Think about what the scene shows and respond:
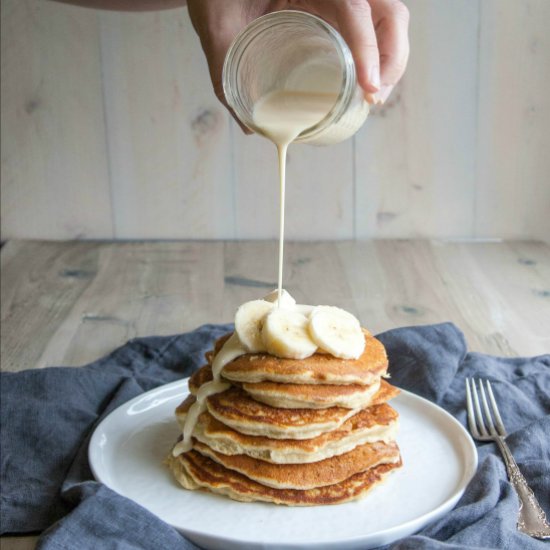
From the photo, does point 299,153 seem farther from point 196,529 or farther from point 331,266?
point 196,529

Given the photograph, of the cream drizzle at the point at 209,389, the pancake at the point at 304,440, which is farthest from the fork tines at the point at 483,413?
the cream drizzle at the point at 209,389

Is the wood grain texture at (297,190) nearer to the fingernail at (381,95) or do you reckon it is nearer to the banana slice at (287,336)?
the fingernail at (381,95)

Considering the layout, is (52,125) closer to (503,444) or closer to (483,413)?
(483,413)

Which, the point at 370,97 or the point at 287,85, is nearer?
the point at 370,97

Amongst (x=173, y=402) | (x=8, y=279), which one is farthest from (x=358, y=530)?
(x=8, y=279)

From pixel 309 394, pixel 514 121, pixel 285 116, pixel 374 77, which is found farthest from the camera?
pixel 514 121

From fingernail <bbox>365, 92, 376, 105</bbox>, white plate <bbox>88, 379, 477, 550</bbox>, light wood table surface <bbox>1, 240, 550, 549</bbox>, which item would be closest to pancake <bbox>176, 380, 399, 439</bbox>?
white plate <bbox>88, 379, 477, 550</bbox>

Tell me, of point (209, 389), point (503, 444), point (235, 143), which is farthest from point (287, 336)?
point (235, 143)
